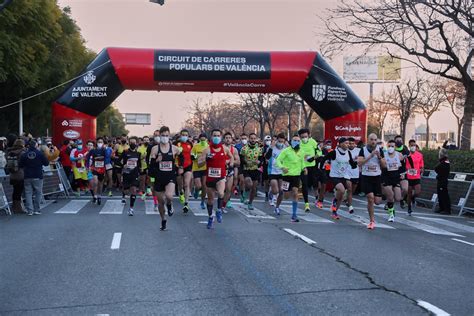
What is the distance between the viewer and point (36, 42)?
3133 cm

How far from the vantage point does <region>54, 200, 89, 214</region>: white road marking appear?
15.8m

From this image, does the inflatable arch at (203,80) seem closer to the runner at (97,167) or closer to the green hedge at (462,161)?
the green hedge at (462,161)

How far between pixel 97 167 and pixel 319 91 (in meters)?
9.39

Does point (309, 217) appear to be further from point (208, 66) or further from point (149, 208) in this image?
point (208, 66)

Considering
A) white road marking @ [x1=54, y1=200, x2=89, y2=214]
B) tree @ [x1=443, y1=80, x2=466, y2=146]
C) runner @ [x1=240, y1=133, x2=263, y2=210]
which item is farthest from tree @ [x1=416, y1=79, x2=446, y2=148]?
white road marking @ [x1=54, y1=200, x2=89, y2=214]

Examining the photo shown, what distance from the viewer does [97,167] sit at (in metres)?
17.2

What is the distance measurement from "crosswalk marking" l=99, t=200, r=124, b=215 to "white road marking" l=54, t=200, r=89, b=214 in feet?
2.22

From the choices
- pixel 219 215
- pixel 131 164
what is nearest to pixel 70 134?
pixel 131 164

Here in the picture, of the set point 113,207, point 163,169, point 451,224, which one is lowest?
point 451,224

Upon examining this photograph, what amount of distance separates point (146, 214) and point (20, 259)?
6.19 metres

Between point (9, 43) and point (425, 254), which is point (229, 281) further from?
point (9, 43)

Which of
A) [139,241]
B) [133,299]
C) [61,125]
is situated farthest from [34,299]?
[61,125]

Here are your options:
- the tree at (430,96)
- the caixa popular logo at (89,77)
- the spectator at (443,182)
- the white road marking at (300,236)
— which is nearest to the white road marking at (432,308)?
the white road marking at (300,236)

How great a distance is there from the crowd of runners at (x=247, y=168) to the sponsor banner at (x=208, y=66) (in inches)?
122
